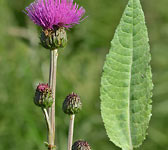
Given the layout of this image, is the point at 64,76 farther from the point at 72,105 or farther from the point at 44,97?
the point at 44,97

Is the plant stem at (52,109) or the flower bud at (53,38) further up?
the flower bud at (53,38)

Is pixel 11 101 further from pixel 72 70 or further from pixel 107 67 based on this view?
pixel 107 67

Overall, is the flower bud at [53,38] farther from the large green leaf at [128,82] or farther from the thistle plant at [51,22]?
the large green leaf at [128,82]

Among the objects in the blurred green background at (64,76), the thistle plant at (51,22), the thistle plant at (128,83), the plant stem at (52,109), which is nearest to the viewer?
the thistle plant at (128,83)

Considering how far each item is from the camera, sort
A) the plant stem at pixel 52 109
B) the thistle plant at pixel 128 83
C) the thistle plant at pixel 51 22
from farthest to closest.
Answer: the thistle plant at pixel 51 22 < the plant stem at pixel 52 109 < the thistle plant at pixel 128 83

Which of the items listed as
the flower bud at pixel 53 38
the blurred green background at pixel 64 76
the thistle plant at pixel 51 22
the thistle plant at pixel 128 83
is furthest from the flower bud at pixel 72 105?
the blurred green background at pixel 64 76
